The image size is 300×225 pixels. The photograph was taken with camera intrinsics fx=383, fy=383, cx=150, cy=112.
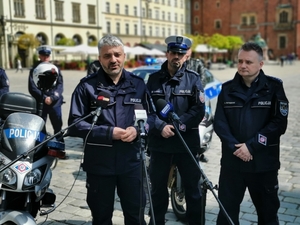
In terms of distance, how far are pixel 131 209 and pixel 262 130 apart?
133cm

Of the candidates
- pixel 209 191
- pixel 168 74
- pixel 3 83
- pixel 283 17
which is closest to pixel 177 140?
pixel 168 74

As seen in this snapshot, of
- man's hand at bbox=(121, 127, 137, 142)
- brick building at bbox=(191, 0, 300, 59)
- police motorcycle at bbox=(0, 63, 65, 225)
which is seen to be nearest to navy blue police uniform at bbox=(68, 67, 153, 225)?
man's hand at bbox=(121, 127, 137, 142)

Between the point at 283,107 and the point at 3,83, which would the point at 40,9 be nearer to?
the point at 3,83

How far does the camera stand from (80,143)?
8688 millimetres

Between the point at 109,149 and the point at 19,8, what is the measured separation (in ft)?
158

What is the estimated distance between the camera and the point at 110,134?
10.1ft

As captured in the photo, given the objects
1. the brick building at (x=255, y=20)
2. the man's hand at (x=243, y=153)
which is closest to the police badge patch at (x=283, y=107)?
the man's hand at (x=243, y=153)

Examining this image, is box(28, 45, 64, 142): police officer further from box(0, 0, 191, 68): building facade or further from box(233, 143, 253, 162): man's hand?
box(0, 0, 191, 68): building facade

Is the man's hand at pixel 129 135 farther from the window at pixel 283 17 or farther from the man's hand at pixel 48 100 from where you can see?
the window at pixel 283 17

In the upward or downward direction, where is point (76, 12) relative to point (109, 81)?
upward

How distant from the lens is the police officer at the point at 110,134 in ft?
10.3

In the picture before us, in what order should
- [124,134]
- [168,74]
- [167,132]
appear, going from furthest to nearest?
[168,74], [167,132], [124,134]

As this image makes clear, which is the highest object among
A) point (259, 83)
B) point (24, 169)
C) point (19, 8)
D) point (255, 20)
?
point (255, 20)

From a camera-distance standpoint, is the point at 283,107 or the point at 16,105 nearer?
the point at 283,107
